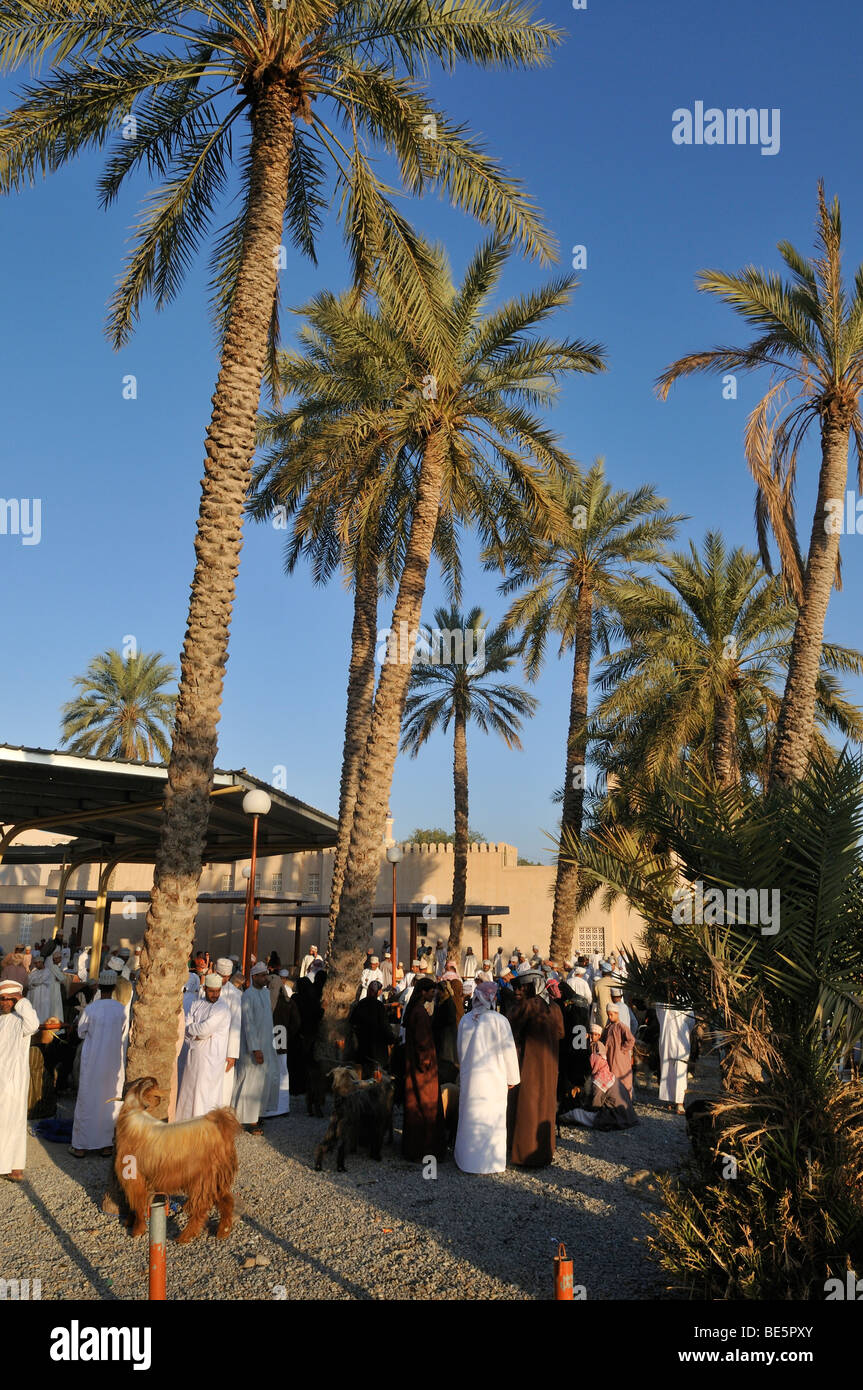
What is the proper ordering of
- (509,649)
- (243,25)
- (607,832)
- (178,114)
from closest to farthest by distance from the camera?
(607,832) < (243,25) < (178,114) < (509,649)

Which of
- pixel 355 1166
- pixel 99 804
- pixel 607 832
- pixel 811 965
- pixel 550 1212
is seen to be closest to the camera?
pixel 811 965

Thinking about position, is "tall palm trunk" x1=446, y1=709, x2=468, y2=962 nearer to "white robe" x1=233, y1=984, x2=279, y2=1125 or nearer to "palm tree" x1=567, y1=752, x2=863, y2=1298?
"white robe" x1=233, y1=984, x2=279, y2=1125

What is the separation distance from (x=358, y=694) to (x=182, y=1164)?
1194 cm

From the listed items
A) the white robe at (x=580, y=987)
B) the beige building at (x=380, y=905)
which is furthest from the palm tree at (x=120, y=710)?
the white robe at (x=580, y=987)

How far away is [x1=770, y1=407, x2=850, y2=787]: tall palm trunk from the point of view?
13.7 m

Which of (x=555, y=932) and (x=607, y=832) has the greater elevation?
(x=607, y=832)

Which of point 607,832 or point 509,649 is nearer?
point 607,832

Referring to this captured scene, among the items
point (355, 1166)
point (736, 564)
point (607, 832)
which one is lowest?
point (355, 1166)

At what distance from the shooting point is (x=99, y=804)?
59.7ft

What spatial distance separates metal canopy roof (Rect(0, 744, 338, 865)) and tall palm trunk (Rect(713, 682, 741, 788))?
8874mm

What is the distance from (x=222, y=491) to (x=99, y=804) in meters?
10.7
